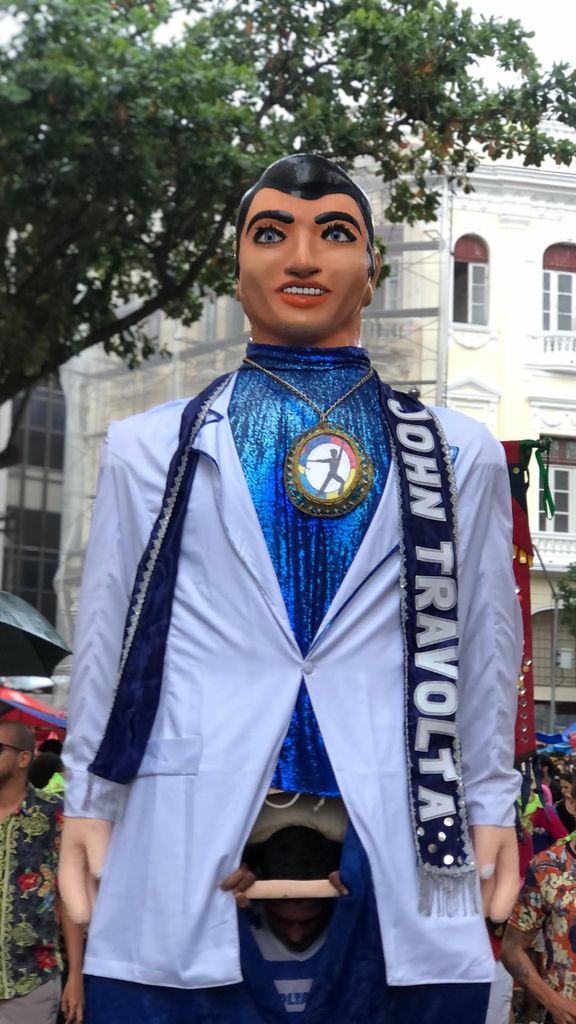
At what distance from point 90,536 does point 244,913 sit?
2.53 ft

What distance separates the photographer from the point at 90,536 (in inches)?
120

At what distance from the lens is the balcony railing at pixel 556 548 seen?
29141 mm

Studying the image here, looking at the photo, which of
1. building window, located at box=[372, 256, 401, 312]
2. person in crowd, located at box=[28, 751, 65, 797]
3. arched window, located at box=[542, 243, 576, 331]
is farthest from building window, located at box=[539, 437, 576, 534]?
person in crowd, located at box=[28, 751, 65, 797]

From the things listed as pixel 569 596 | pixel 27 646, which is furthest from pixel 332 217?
pixel 569 596

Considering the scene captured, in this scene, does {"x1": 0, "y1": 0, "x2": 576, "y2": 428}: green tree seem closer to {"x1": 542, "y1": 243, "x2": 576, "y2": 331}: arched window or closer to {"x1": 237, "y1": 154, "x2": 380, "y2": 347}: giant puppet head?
{"x1": 237, "y1": 154, "x2": 380, "y2": 347}: giant puppet head

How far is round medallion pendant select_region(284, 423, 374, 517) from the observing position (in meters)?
2.98

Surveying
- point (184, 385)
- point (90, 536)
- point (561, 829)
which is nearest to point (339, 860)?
point (90, 536)

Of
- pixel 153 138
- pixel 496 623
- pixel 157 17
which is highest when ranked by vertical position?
pixel 157 17

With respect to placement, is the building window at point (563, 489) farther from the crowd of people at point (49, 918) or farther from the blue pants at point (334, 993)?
the blue pants at point (334, 993)

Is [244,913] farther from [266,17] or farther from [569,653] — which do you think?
[569,653]

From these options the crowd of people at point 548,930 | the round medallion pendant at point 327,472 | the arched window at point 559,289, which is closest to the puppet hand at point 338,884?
the round medallion pendant at point 327,472

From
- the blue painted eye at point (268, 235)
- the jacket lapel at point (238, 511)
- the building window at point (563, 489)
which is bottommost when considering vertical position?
the jacket lapel at point (238, 511)

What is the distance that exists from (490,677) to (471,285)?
2725 cm

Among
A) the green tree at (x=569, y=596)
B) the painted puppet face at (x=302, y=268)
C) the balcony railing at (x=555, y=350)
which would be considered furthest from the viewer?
the balcony railing at (x=555, y=350)
